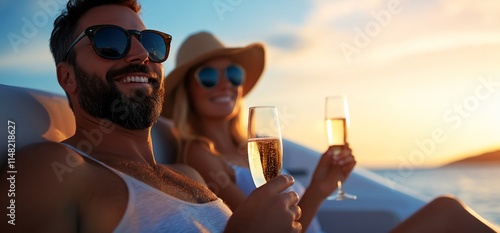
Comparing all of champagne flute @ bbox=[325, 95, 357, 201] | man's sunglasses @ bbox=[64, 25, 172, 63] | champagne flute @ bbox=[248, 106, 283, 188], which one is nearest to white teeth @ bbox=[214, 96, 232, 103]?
champagne flute @ bbox=[325, 95, 357, 201]

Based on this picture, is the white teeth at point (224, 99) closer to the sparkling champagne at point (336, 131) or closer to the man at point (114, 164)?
the sparkling champagne at point (336, 131)

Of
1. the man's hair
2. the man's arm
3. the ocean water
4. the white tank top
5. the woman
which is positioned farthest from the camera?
the ocean water

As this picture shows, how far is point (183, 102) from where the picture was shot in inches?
158

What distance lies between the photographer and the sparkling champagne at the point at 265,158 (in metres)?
2.02

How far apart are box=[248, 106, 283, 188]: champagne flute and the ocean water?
2397 millimetres

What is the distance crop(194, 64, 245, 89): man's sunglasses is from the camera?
3.99m

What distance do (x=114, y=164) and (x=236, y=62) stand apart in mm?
2489

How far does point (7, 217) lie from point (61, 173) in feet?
0.68

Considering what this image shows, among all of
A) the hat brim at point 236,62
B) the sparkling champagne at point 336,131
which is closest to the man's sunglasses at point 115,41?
the sparkling champagne at point 336,131

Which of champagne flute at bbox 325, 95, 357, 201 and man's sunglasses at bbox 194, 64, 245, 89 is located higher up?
man's sunglasses at bbox 194, 64, 245, 89

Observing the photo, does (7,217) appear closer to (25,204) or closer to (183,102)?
(25,204)

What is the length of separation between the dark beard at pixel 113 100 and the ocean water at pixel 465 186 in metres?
2.52

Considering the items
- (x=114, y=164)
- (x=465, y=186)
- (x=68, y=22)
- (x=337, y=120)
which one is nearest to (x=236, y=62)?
(x=337, y=120)

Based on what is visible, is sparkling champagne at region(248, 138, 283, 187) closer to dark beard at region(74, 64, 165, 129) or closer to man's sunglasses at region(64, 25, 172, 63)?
dark beard at region(74, 64, 165, 129)
